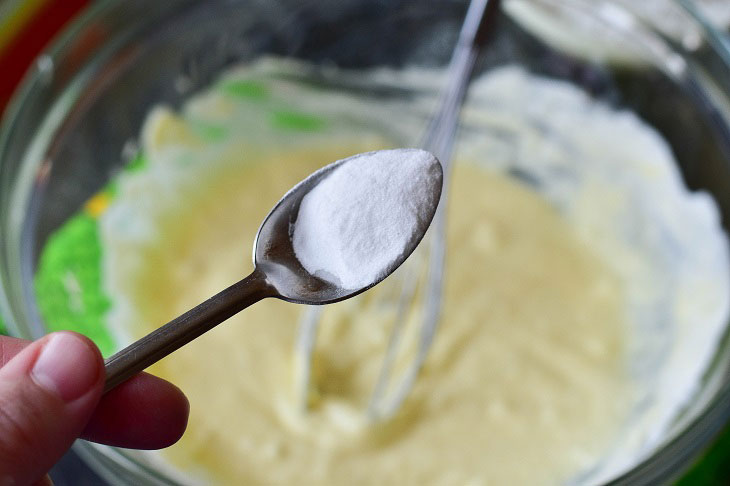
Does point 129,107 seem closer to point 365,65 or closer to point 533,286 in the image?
point 365,65

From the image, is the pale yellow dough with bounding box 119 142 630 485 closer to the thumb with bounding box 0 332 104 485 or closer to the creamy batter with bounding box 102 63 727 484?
the creamy batter with bounding box 102 63 727 484

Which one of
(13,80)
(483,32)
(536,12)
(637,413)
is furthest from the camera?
(13,80)

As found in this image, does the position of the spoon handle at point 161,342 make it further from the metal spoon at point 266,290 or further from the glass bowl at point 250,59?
the glass bowl at point 250,59

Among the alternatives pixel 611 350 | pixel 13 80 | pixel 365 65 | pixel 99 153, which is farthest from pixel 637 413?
pixel 13 80

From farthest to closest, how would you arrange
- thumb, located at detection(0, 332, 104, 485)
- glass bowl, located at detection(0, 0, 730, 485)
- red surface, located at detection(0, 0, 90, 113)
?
red surface, located at detection(0, 0, 90, 113) < glass bowl, located at detection(0, 0, 730, 485) < thumb, located at detection(0, 332, 104, 485)

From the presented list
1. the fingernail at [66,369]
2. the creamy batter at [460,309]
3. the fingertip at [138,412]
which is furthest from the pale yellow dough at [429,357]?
the fingernail at [66,369]

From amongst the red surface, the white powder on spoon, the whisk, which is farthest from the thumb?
the red surface

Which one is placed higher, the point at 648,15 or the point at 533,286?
the point at 648,15
